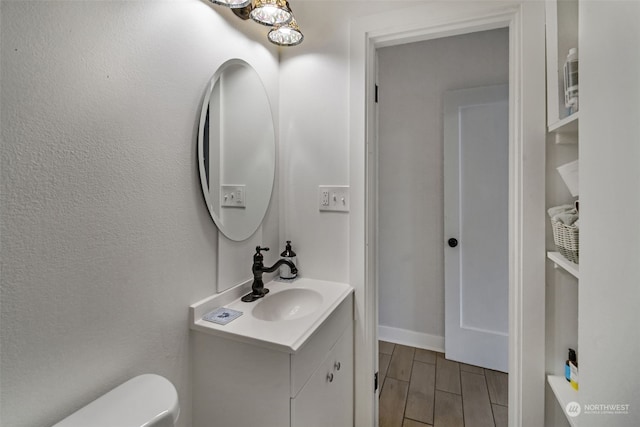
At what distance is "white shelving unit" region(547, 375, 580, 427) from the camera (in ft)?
3.21

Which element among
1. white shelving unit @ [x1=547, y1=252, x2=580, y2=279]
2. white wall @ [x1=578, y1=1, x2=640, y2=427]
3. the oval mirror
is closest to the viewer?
white wall @ [x1=578, y1=1, x2=640, y2=427]

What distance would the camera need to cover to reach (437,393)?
1842 mm

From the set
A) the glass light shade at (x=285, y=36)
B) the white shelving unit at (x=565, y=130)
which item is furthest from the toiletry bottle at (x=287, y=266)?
the white shelving unit at (x=565, y=130)

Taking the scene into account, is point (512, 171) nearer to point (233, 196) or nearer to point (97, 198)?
point (233, 196)

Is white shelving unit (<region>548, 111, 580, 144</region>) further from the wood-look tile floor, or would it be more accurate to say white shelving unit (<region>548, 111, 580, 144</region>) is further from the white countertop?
the wood-look tile floor

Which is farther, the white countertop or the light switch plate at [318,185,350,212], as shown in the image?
the light switch plate at [318,185,350,212]

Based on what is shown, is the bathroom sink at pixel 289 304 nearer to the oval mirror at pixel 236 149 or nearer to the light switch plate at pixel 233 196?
the oval mirror at pixel 236 149

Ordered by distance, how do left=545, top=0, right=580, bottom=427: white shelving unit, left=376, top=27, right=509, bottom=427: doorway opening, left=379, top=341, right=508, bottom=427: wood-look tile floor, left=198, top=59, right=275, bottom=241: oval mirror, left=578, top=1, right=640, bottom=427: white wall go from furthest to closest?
left=376, top=27, right=509, bottom=427: doorway opening, left=379, top=341, right=508, bottom=427: wood-look tile floor, left=198, top=59, right=275, bottom=241: oval mirror, left=545, top=0, right=580, bottom=427: white shelving unit, left=578, top=1, right=640, bottom=427: white wall

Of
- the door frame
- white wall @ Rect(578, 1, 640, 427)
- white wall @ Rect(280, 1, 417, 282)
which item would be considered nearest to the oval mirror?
white wall @ Rect(280, 1, 417, 282)

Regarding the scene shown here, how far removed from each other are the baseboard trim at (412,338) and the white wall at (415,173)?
0.04ft

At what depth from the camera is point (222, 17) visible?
46.8 inches

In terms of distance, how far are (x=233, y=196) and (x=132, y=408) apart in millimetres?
792

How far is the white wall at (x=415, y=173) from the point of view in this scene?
225 cm

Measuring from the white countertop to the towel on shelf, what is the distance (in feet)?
2.87
